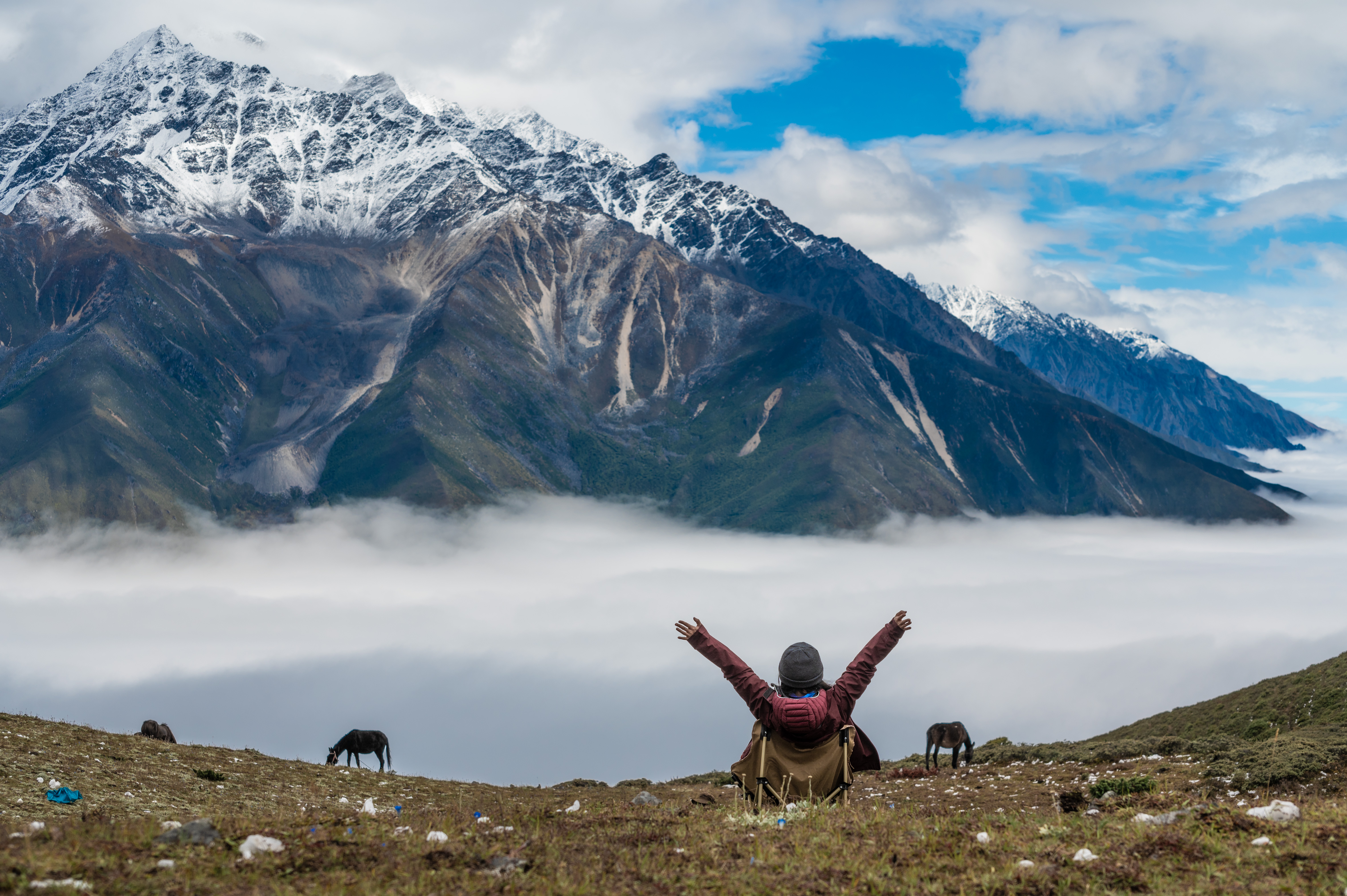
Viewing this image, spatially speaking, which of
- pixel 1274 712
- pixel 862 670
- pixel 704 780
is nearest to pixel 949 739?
pixel 1274 712

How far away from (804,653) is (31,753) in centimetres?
2433

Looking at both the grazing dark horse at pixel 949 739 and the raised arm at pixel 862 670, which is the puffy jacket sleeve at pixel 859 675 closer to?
the raised arm at pixel 862 670

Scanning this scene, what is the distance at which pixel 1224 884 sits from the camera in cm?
1159

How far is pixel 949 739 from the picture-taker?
40656 mm

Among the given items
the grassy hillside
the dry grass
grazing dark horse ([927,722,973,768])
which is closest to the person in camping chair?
the dry grass

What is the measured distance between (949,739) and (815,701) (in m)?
29.7

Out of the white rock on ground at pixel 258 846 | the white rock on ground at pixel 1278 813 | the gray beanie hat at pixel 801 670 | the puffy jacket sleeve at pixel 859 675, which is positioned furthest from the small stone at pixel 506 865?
the white rock on ground at pixel 1278 813

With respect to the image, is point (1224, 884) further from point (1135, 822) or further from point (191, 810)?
point (191, 810)

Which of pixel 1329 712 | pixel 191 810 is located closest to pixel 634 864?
pixel 191 810

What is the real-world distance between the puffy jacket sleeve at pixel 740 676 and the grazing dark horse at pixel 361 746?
3622 centimetres

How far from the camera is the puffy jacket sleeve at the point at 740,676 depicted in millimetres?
14047

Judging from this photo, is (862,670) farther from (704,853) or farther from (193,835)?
(193,835)

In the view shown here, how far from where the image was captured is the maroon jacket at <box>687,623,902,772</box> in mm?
13781

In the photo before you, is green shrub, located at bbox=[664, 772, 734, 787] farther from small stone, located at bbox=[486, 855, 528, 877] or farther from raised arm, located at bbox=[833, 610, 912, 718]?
small stone, located at bbox=[486, 855, 528, 877]
